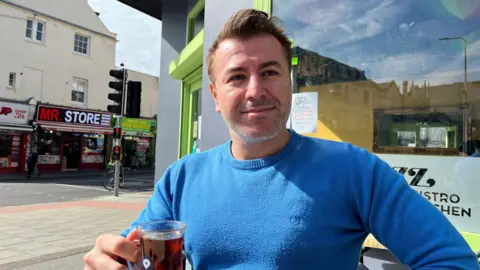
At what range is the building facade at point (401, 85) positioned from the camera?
2264mm

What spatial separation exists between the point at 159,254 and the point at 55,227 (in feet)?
23.6

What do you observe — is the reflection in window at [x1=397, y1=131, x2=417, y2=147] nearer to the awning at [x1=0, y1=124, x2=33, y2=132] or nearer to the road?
the road

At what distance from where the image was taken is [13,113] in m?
18.8

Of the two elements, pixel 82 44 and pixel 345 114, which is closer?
pixel 345 114

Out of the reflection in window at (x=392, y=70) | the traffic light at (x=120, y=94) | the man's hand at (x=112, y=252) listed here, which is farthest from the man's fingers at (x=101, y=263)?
the traffic light at (x=120, y=94)

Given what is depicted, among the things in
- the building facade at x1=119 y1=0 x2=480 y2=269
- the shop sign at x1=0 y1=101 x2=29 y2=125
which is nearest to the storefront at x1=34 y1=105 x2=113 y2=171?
the shop sign at x1=0 y1=101 x2=29 y2=125

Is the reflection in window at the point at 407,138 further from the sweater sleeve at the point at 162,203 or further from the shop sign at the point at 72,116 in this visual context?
the shop sign at the point at 72,116

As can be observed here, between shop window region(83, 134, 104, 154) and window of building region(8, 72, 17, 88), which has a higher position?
window of building region(8, 72, 17, 88)

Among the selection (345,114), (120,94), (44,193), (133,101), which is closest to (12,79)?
(44,193)

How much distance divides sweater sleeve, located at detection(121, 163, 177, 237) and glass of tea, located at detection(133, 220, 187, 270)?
0.33 m

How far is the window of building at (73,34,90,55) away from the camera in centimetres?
2236

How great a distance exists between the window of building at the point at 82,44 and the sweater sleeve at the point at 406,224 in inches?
948

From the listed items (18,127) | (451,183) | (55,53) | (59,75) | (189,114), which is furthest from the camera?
(59,75)

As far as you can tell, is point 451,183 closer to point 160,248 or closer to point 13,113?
point 160,248
